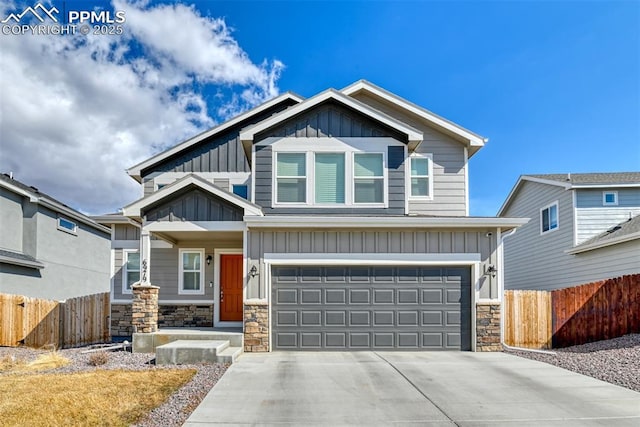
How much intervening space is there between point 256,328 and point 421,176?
260 inches

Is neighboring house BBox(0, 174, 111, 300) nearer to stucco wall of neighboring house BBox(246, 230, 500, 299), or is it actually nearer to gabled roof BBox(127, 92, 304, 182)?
gabled roof BBox(127, 92, 304, 182)

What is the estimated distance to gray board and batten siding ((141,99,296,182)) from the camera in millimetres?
13961

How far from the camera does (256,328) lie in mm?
10117

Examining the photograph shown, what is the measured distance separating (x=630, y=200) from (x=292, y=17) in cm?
1359

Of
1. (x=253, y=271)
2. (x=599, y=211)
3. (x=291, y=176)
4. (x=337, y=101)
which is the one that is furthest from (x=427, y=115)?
(x=599, y=211)

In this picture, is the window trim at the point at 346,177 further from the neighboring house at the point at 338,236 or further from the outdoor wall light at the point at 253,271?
the outdoor wall light at the point at 253,271

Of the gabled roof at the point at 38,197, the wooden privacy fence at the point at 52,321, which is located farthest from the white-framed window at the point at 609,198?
the gabled roof at the point at 38,197

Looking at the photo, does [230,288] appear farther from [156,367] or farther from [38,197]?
[38,197]

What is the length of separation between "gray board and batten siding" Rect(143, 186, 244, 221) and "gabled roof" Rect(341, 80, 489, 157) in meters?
5.71

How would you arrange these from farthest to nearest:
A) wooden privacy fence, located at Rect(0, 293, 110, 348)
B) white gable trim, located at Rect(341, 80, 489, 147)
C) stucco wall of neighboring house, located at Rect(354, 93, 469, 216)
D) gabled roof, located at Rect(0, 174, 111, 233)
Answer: gabled roof, located at Rect(0, 174, 111, 233) < stucco wall of neighboring house, located at Rect(354, 93, 469, 216) < white gable trim, located at Rect(341, 80, 489, 147) < wooden privacy fence, located at Rect(0, 293, 110, 348)

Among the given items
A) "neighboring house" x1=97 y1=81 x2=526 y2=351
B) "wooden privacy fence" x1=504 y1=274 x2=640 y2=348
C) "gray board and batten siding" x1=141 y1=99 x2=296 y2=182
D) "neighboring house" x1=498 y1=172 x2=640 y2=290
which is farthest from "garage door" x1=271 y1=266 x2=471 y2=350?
"neighboring house" x1=498 y1=172 x2=640 y2=290

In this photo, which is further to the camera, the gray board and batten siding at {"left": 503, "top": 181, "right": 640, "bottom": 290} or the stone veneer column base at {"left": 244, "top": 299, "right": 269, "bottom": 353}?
the gray board and batten siding at {"left": 503, "top": 181, "right": 640, "bottom": 290}

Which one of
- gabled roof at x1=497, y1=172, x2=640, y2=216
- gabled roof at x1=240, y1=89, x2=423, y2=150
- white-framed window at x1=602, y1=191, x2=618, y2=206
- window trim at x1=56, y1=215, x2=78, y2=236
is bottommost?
window trim at x1=56, y1=215, x2=78, y2=236

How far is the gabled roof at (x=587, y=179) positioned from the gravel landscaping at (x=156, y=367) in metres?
14.0
